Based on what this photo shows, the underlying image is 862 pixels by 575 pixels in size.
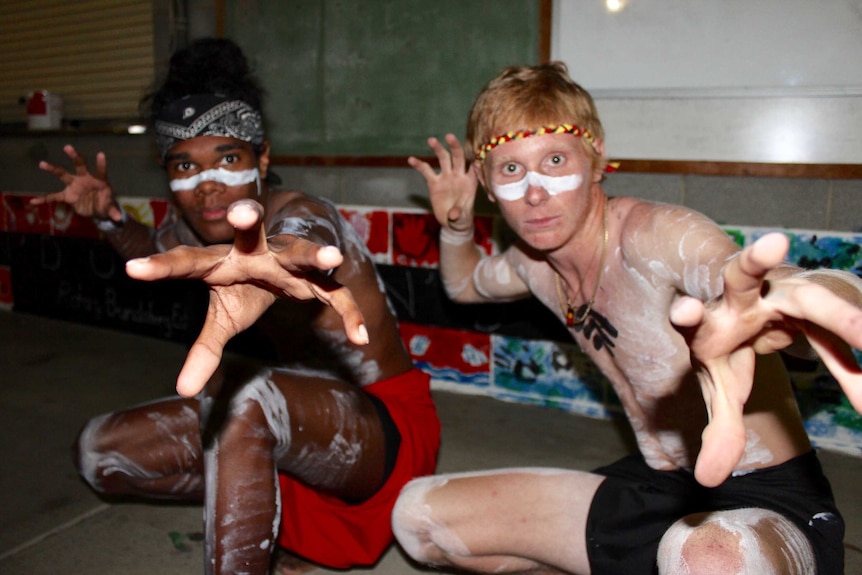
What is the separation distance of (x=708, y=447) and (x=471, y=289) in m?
1.27

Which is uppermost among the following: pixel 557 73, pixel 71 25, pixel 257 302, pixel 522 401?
pixel 71 25

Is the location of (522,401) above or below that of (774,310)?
below

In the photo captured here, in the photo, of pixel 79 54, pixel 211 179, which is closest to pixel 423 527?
pixel 211 179

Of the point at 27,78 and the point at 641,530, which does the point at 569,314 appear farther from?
the point at 27,78

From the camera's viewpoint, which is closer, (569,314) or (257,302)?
(257,302)

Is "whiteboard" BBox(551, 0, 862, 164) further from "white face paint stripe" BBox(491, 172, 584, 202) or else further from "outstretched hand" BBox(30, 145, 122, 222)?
"outstretched hand" BBox(30, 145, 122, 222)

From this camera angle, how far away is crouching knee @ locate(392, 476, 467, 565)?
1.77 metres

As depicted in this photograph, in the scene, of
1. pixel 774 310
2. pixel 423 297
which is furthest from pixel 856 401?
pixel 423 297

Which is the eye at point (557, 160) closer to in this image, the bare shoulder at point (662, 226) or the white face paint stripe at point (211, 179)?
the bare shoulder at point (662, 226)

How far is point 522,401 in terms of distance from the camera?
10.8ft

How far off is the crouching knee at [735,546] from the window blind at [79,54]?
3.99 meters

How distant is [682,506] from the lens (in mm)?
1602

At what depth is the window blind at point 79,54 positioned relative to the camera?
432 cm

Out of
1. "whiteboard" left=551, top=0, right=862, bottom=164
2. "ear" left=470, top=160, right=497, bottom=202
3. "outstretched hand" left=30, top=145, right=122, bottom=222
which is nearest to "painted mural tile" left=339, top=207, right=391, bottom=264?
"whiteboard" left=551, top=0, right=862, bottom=164
